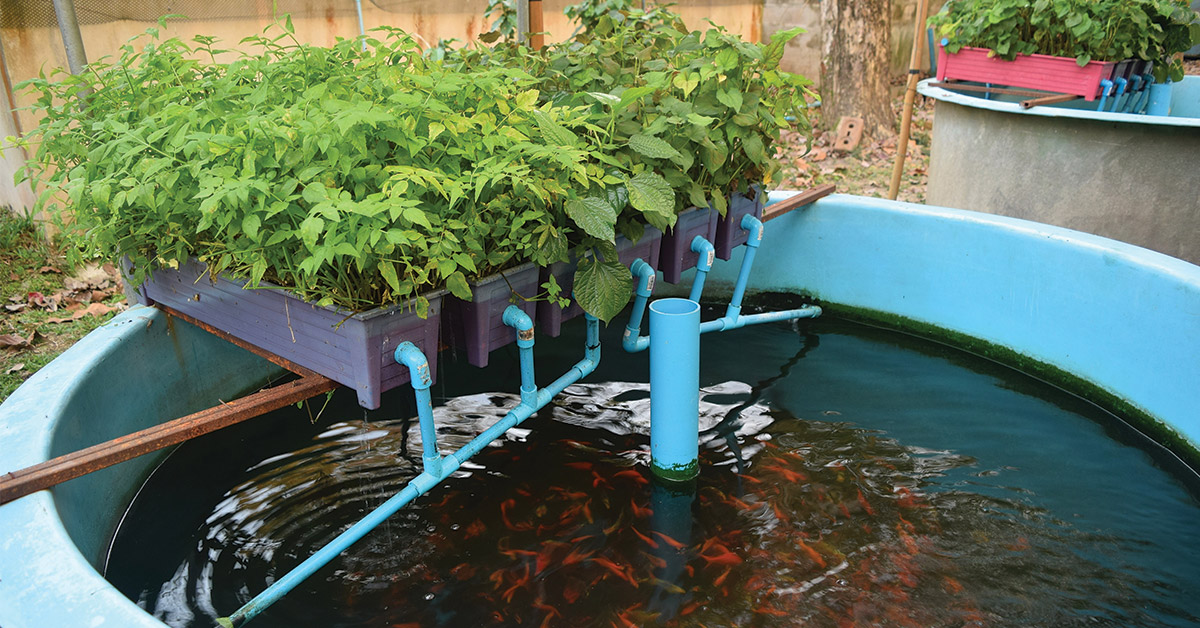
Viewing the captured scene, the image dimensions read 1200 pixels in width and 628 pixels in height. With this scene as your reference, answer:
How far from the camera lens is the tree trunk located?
652cm

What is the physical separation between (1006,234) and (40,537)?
3.11m

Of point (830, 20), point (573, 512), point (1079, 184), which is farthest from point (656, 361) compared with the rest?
point (830, 20)

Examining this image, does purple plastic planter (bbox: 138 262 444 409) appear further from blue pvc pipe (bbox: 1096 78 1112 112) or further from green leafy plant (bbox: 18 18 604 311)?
blue pvc pipe (bbox: 1096 78 1112 112)

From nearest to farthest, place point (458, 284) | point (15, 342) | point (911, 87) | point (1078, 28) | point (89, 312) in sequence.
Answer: point (458, 284)
point (15, 342)
point (89, 312)
point (1078, 28)
point (911, 87)

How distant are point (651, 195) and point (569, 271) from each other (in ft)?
1.05

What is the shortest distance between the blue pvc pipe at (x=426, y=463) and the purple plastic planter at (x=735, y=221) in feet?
2.51

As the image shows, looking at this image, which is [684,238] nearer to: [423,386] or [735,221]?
[735,221]

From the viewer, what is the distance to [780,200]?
358cm

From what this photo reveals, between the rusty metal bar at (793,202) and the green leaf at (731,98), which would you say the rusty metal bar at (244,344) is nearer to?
the green leaf at (731,98)

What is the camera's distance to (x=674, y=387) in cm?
237

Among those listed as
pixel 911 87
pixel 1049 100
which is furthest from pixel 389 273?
pixel 911 87

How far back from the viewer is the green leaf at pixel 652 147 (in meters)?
2.16

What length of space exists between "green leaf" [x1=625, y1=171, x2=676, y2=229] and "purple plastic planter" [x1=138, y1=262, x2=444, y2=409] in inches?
22.0

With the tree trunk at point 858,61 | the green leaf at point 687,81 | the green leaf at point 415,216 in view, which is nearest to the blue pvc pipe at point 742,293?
the green leaf at point 687,81
